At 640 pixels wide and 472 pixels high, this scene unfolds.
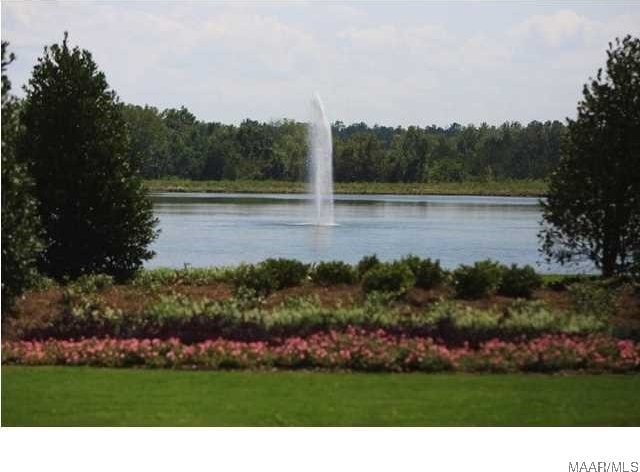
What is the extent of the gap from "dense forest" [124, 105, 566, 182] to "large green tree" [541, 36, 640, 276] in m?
5.86

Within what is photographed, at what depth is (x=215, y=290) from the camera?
11859 millimetres

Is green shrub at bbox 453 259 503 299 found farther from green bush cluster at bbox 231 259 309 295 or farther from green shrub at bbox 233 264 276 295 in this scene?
green shrub at bbox 233 264 276 295

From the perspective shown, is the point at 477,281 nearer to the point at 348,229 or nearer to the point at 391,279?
the point at 391,279

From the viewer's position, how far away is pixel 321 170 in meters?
22.4

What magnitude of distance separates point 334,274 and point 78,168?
3534 mm

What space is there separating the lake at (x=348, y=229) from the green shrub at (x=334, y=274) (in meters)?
2.78

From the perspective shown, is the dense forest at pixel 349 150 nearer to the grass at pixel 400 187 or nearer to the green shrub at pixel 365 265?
the grass at pixel 400 187

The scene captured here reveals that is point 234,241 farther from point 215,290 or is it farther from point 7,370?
point 7,370

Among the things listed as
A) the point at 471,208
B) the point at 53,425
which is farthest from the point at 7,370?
the point at 471,208

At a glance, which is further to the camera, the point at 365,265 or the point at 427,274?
the point at 365,265

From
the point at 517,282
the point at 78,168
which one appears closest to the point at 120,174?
the point at 78,168

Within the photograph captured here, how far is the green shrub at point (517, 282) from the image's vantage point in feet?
37.4

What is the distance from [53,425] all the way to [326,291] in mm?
4157

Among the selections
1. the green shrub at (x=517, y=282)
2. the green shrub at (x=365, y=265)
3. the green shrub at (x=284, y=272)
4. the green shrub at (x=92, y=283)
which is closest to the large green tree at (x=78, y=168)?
the green shrub at (x=92, y=283)
